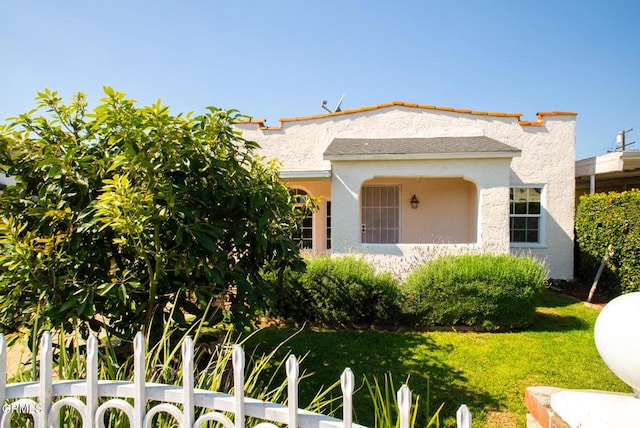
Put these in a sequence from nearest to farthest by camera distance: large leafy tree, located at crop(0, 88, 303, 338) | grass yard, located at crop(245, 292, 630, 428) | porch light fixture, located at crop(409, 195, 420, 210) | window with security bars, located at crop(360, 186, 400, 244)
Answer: large leafy tree, located at crop(0, 88, 303, 338) < grass yard, located at crop(245, 292, 630, 428) < porch light fixture, located at crop(409, 195, 420, 210) < window with security bars, located at crop(360, 186, 400, 244)

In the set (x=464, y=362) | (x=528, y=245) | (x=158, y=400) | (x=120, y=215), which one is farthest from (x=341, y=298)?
(x=528, y=245)

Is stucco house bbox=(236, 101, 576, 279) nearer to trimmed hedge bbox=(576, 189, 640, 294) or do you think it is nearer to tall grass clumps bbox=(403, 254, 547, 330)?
trimmed hedge bbox=(576, 189, 640, 294)

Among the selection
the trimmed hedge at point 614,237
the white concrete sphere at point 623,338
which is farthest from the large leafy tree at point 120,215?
the trimmed hedge at point 614,237

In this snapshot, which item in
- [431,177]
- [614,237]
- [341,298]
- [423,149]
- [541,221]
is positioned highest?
[423,149]

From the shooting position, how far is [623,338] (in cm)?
146

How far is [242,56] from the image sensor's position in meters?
8.54

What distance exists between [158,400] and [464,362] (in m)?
5.12

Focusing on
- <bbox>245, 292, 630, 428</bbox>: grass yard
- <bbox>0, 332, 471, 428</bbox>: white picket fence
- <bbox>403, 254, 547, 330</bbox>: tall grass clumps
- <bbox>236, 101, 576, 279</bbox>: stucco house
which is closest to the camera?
<bbox>0, 332, 471, 428</bbox>: white picket fence

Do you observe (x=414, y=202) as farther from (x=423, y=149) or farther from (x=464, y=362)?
(x=464, y=362)

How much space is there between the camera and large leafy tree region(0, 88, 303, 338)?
2699 millimetres

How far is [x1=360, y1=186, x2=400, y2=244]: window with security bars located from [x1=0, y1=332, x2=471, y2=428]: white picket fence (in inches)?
426

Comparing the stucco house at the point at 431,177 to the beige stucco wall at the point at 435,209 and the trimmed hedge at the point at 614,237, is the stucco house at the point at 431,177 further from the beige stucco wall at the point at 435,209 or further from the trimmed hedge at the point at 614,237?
the trimmed hedge at the point at 614,237

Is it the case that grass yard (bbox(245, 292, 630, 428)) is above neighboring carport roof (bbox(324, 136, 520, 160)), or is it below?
below

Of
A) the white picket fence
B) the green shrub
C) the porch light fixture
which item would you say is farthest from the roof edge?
the white picket fence
